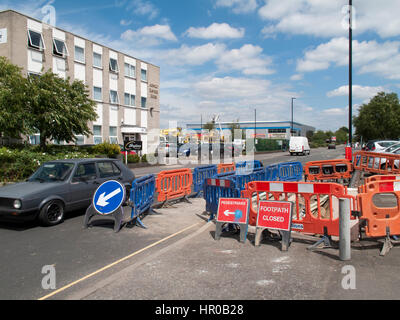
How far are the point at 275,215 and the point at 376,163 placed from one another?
8.94 metres

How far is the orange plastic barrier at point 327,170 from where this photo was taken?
1230 centimetres

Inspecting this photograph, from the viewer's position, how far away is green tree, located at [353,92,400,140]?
42.8m

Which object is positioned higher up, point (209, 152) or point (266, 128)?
point (266, 128)

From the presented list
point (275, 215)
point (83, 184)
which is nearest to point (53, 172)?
point (83, 184)

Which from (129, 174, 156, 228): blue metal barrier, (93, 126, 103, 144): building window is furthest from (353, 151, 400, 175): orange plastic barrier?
(93, 126, 103, 144): building window

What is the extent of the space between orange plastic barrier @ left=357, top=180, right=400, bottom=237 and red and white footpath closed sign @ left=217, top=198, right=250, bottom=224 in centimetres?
196

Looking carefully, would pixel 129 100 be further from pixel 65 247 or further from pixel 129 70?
pixel 65 247

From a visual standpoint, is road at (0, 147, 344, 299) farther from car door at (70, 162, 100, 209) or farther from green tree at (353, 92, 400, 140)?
green tree at (353, 92, 400, 140)

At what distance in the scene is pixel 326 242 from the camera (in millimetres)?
5570

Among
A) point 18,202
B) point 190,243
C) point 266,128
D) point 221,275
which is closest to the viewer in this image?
point 221,275

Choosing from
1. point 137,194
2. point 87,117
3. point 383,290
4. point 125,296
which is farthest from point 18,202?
point 87,117

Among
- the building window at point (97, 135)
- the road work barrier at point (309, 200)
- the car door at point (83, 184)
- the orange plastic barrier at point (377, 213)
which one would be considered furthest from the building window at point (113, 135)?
the orange plastic barrier at point (377, 213)
